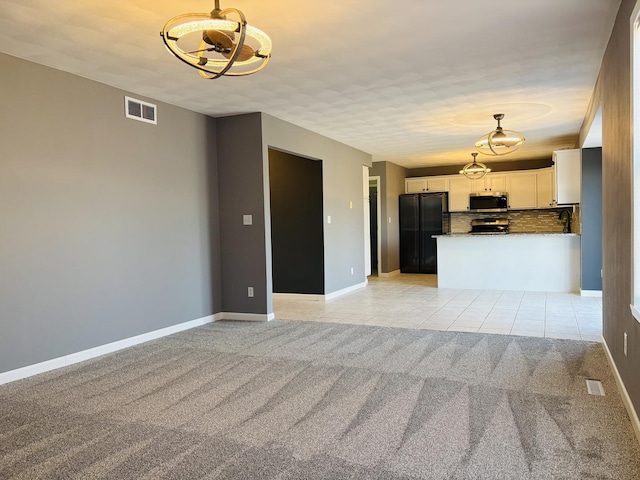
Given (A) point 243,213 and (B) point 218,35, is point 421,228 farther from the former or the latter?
(B) point 218,35

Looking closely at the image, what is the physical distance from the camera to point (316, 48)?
3.48 metres

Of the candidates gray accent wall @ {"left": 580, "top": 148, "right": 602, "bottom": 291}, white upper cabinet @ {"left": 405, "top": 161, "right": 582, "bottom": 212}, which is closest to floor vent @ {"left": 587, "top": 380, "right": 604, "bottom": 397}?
gray accent wall @ {"left": 580, "top": 148, "right": 602, "bottom": 291}

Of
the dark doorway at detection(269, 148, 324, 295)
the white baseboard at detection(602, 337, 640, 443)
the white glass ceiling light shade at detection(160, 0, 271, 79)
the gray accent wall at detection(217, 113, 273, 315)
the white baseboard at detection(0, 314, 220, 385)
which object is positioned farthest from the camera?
the dark doorway at detection(269, 148, 324, 295)

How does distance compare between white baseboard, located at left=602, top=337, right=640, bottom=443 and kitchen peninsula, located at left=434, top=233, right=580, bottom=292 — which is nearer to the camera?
white baseboard, located at left=602, top=337, right=640, bottom=443

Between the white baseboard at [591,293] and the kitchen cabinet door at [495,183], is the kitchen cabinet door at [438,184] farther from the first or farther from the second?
the white baseboard at [591,293]

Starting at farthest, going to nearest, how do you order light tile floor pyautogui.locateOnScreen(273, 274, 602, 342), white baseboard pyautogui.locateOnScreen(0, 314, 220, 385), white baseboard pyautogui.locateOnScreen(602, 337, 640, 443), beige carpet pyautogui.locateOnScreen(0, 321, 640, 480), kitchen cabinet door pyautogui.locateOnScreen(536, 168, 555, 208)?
1. kitchen cabinet door pyautogui.locateOnScreen(536, 168, 555, 208)
2. light tile floor pyautogui.locateOnScreen(273, 274, 602, 342)
3. white baseboard pyautogui.locateOnScreen(0, 314, 220, 385)
4. white baseboard pyautogui.locateOnScreen(602, 337, 640, 443)
5. beige carpet pyautogui.locateOnScreen(0, 321, 640, 480)

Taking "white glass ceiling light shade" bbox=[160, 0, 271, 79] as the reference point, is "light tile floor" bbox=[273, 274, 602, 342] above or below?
below

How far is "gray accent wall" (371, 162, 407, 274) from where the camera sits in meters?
9.57

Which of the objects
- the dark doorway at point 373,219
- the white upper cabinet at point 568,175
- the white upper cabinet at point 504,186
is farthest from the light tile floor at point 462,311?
the white upper cabinet at point 504,186

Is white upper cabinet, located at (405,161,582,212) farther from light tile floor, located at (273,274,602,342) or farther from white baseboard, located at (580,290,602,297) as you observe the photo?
light tile floor, located at (273,274,602,342)

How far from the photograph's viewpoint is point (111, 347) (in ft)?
13.8

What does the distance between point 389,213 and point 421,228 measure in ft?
3.14

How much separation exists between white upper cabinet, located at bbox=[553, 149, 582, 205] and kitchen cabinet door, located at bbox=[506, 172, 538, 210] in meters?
2.27

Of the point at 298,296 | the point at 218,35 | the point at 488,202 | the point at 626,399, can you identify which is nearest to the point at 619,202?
the point at 626,399
